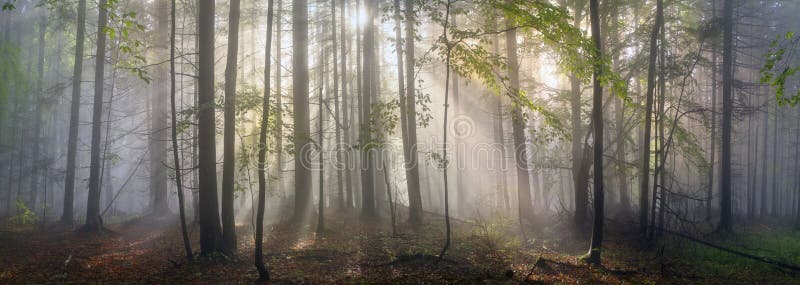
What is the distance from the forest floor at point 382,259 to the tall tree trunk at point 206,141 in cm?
65

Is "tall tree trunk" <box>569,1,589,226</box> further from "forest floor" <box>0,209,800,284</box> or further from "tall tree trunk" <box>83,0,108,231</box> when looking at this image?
"tall tree trunk" <box>83,0,108,231</box>

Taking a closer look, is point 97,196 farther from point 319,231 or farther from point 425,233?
point 425,233

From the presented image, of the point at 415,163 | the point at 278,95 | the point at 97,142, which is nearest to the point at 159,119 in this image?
the point at 97,142

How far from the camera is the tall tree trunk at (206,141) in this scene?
31.8 ft

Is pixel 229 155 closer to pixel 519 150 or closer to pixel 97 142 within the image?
pixel 97 142

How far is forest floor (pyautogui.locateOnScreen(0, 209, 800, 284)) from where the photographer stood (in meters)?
8.65

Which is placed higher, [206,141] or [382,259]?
[206,141]

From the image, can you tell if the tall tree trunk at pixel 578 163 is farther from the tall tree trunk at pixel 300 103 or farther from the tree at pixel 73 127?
the tree at pixel 73 127

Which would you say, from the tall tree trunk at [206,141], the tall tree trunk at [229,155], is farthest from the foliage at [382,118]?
the tall tree trunk at [206,141]

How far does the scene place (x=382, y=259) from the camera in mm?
10375

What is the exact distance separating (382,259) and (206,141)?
501 centimetres

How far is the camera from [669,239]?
43.4 ft

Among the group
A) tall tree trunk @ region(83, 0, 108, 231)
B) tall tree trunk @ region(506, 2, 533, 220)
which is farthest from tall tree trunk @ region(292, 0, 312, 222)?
tall tree trunk @ region(506, 2, 533, 220)

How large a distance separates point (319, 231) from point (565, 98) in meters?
9.67
